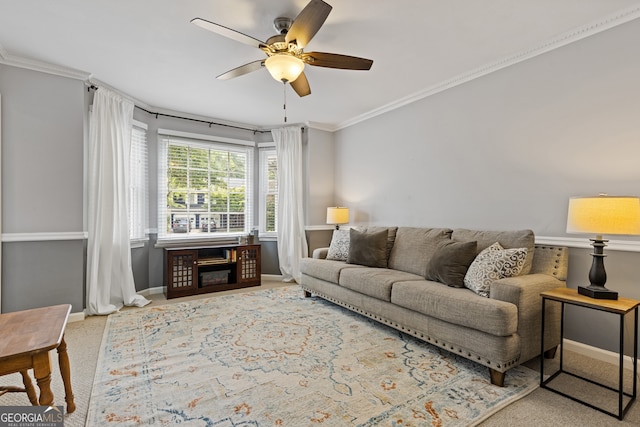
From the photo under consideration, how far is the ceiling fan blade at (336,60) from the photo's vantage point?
2326mm

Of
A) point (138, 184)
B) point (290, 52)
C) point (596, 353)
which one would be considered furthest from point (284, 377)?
point (138, 184)

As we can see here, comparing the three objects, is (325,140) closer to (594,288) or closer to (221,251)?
(221,251)

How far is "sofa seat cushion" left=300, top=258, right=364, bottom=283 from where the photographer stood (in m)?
3.55

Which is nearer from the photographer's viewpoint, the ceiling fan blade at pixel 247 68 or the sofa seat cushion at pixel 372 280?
the ceiling fan blade at pixel 247 68

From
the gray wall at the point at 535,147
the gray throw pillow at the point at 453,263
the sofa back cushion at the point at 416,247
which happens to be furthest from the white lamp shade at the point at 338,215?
the gray throw pillow at the point at 453,263

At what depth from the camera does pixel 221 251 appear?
4.88 metres

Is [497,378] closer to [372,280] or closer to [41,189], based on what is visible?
[372,280]

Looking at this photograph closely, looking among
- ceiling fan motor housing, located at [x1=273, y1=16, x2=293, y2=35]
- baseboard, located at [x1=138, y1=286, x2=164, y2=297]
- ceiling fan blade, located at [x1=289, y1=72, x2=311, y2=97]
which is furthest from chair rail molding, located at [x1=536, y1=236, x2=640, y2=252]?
baseboard, located at [x1=138, y1=286, x2=164, y2=297]

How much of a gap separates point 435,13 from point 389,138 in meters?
2.10

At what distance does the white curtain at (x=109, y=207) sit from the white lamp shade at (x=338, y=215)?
273 cm

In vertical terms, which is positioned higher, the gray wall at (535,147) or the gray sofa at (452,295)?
the gray wall at (535,147)

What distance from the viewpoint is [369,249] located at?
3.65m

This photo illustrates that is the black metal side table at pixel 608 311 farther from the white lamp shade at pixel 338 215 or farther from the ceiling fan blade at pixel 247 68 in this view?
the white lamp shade at pixel 338 215

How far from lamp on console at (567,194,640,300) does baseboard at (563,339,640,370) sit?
747mm
